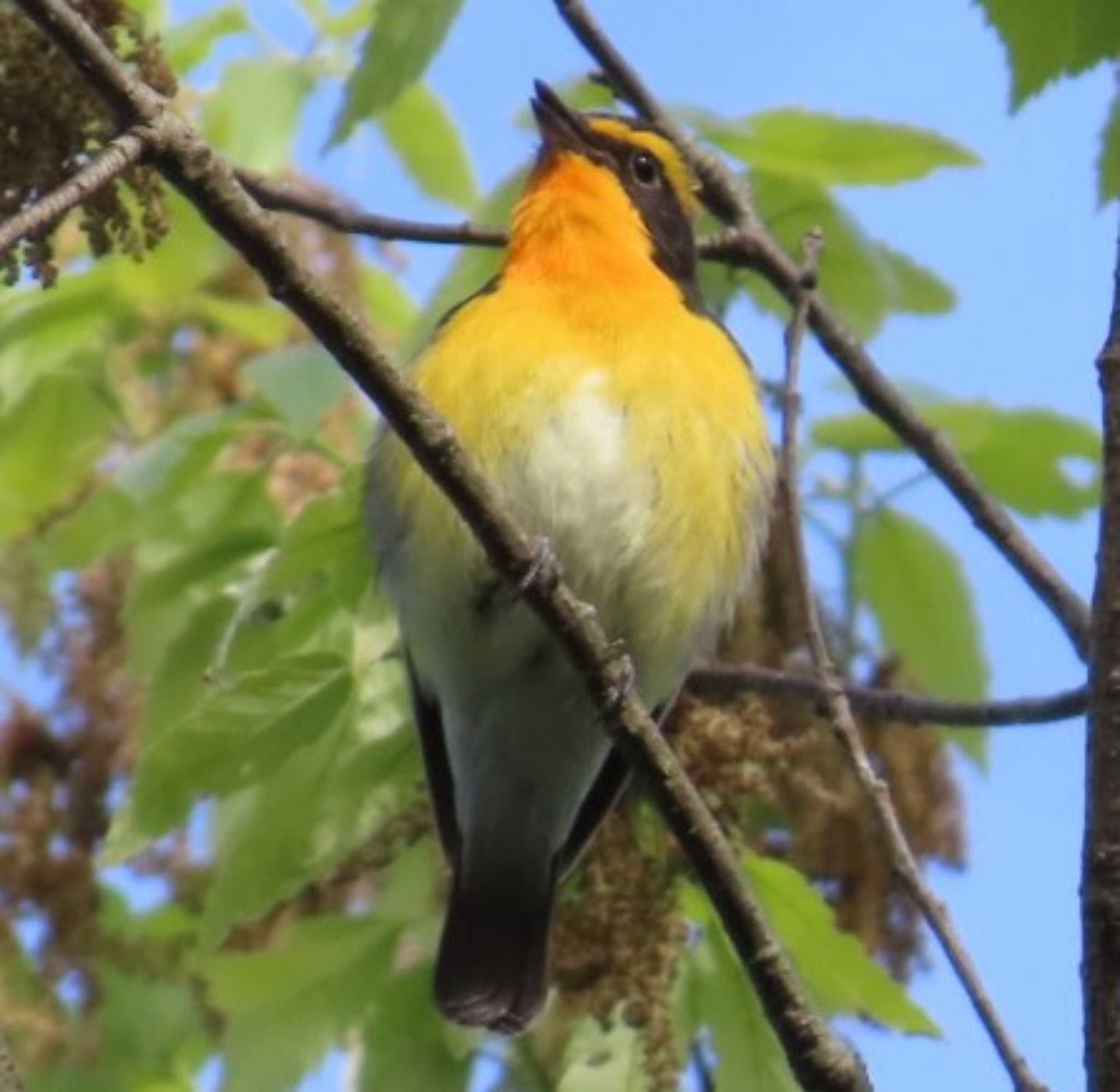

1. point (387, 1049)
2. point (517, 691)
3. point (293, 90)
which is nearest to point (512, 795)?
point (517, 691)

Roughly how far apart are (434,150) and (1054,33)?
3034mm

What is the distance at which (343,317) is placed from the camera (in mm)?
2848

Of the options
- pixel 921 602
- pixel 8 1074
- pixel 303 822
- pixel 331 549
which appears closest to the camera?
pixel 8 1074

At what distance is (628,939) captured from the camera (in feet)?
13.3

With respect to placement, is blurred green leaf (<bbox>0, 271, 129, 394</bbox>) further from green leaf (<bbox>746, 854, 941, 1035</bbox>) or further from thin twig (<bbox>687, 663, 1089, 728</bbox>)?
green leaf (<bbox>746, 854, 941, 1035</bbox>)

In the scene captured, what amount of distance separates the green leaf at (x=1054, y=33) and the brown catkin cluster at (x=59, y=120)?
993 mm

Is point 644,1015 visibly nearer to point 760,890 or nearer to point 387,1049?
point 760,890

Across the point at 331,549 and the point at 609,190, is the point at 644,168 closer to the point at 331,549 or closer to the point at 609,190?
the point at 609,190

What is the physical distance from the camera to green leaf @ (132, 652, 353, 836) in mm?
3889

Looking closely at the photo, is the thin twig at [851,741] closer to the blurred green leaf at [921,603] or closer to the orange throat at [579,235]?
the orange throat at [579,235]

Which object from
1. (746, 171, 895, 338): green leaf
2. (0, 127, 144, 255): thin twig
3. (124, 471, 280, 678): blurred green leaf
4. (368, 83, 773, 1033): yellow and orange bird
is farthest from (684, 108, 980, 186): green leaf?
(0, 127, 144, 255): thin twig

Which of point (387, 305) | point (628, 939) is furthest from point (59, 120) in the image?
point (387, 305)

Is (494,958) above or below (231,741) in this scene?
above

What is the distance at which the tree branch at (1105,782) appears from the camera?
9.23 ft
